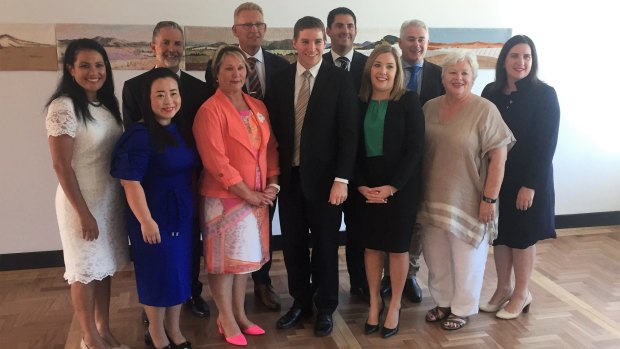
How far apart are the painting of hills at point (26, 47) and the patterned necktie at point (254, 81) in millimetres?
1565

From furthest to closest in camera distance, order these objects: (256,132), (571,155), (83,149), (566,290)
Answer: (571,155), (566,290), (256,132), (83,149)

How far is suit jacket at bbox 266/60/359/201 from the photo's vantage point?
2.57m

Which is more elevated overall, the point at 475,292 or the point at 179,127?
the point at 179,127

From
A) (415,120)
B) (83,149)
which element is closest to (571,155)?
(415,120)

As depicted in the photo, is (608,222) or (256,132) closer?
(256,132)

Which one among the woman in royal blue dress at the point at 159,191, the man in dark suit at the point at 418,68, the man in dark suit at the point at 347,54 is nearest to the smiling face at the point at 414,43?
the man in dark suit at the point at 418,68

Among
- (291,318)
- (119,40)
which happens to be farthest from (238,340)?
(119,40)

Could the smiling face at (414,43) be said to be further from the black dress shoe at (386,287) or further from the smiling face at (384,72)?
the black dress shoe at (386,287)

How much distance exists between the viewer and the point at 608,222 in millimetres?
4766

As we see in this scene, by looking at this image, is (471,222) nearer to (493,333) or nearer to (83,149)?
(493,333)

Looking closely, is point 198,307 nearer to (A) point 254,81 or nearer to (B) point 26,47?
(A) point 254,81

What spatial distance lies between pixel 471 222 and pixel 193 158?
1456mm

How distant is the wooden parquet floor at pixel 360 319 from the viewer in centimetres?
278

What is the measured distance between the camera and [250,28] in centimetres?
290
